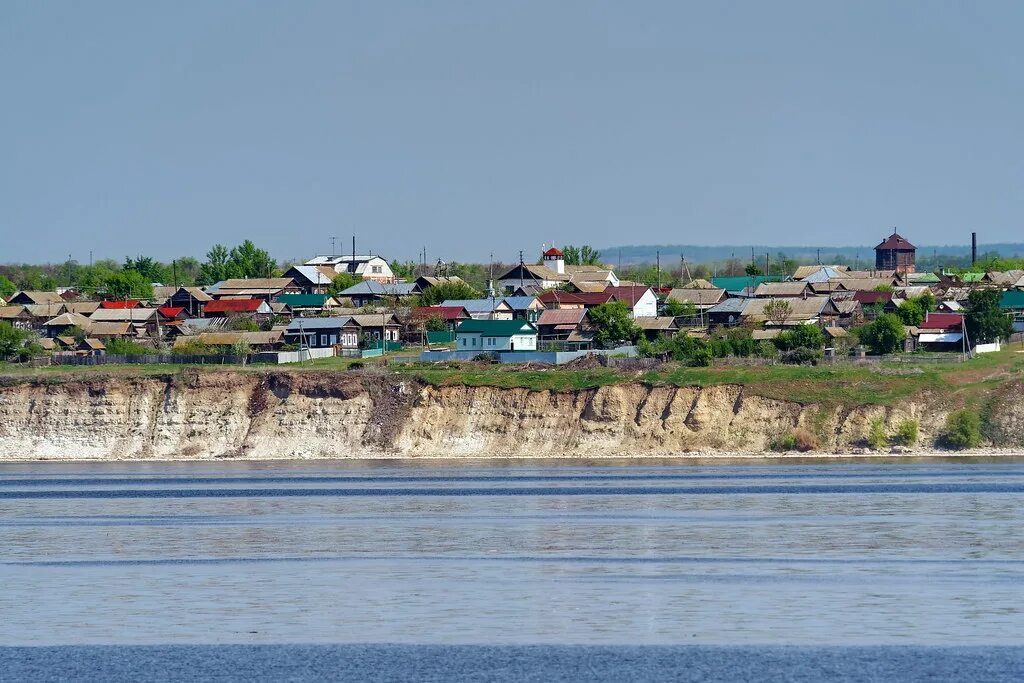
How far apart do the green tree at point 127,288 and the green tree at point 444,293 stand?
35813 millimetres

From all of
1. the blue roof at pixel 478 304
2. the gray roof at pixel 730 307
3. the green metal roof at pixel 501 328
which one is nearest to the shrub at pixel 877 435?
the green metal roof at pixel 501 328

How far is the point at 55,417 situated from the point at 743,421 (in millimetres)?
36653

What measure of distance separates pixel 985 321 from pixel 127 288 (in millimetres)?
86610

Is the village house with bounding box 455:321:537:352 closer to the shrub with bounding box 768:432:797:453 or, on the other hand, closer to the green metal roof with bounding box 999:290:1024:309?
the shrub with bounding box 768:432:797:453

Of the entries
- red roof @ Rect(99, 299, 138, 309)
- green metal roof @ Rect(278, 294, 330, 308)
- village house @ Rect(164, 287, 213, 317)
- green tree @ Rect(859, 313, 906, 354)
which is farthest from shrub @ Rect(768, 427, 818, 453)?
red roof @ Rect(99, 299, 138, 309)

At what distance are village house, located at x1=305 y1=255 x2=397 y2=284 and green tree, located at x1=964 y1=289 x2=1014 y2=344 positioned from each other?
6661cm

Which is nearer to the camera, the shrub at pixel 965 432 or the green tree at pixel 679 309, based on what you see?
the shrub at pixel 965 432

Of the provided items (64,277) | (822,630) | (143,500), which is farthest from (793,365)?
(64,277)

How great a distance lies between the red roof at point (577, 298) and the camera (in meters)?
112

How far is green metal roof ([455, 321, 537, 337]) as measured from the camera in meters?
93.1

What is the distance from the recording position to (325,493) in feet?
201

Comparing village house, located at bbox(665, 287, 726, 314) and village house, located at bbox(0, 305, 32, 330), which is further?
village house, located at bbox(0, 305, 32, 330)

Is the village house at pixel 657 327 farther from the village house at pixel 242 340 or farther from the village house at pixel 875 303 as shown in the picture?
the village house at pixel 242 340

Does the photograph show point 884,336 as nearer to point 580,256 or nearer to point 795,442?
point 795,442
